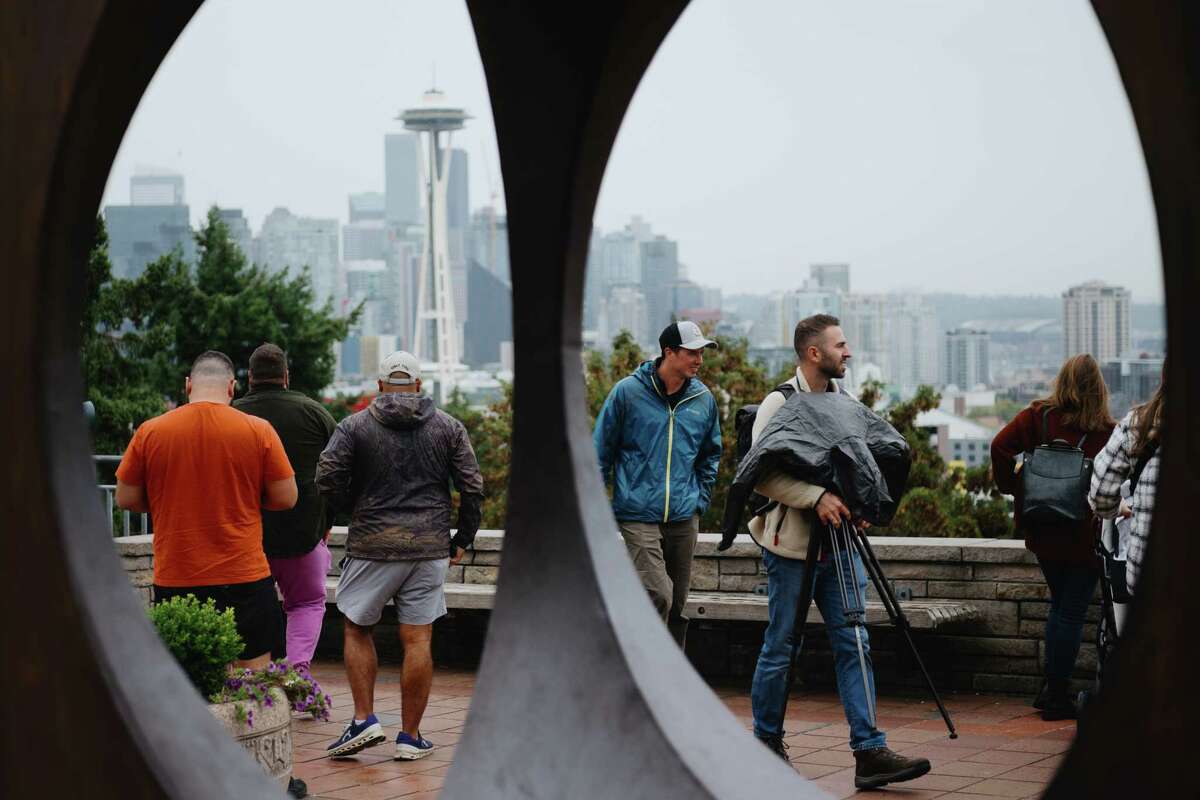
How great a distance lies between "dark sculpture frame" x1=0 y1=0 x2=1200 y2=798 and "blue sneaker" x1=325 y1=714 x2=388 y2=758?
2884mm

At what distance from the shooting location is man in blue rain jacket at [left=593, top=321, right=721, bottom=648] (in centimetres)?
711

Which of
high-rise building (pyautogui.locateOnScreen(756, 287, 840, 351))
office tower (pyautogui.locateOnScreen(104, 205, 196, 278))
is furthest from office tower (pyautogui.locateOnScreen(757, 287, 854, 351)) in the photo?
office tower (pyautogui.locateOnScreen(104, 205, 196, 278))

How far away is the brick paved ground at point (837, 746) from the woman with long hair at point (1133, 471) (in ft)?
3.04

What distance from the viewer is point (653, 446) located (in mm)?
7156

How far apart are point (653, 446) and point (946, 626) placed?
204cm

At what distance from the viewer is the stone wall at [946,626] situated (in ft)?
26.9

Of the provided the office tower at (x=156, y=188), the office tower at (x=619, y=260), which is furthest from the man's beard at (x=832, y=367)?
the office tower at (x=619, y=260)

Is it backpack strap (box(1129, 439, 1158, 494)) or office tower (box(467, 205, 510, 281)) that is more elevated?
office tower (box(467, 205, 510, 281))

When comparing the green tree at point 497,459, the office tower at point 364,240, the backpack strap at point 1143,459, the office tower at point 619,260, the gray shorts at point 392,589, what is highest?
the office tower at point 364,240

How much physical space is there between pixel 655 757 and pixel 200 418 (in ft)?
9.92

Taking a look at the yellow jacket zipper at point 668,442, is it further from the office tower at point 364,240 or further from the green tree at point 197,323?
the office tower at point 364,240

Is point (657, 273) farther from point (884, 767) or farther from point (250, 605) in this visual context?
point (884, 767)

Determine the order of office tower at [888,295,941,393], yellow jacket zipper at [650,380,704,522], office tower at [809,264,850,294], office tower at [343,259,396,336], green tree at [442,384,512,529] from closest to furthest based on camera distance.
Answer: yellow jacket zipper at [650,380,704,522] < green tree at [442,384,512,529] < office tower at [809,264,850,294] < office tower at [888,295,941,393] < office tower at [343,259,396,336]

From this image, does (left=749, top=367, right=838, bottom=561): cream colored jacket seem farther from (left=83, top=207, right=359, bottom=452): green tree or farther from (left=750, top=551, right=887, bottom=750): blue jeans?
(left=83, top=207, right=359, bottom=452): green tree
